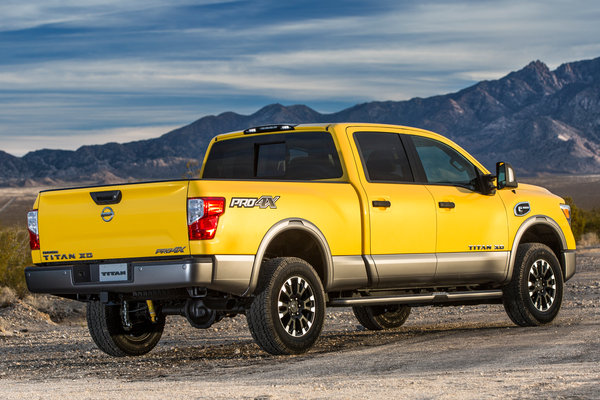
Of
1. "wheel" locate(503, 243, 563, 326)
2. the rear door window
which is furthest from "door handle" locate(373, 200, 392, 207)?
"wheel" locate(503, 243, 563, 326)

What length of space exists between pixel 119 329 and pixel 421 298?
3.02 metres

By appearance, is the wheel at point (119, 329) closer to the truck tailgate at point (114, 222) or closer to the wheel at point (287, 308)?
the truck tailgate at point (114, 222)

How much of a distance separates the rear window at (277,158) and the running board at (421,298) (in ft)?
3.99

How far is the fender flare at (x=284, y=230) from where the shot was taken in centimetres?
887

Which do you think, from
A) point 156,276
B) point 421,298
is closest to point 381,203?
point 421,298

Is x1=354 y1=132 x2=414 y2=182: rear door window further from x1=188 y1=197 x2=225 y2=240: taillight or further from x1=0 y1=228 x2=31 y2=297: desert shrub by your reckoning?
x1=0 y1=228 x2=31 y2=297: desert shrub

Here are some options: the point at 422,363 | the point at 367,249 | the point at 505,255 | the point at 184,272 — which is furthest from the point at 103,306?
the point at 505,255

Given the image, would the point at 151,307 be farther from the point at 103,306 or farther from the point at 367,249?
the point at 367,249

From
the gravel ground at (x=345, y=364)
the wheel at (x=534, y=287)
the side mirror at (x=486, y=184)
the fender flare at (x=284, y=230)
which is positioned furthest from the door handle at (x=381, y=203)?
the wheel at (x=534, y=287)

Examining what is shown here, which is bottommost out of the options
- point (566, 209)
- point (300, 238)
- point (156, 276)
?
point (156, 276)

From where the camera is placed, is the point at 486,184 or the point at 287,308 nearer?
the point at 287,308

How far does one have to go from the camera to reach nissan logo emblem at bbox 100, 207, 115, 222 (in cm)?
893

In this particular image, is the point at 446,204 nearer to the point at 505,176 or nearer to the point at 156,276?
the point at 505,176

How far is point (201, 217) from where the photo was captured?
8.50 meters
